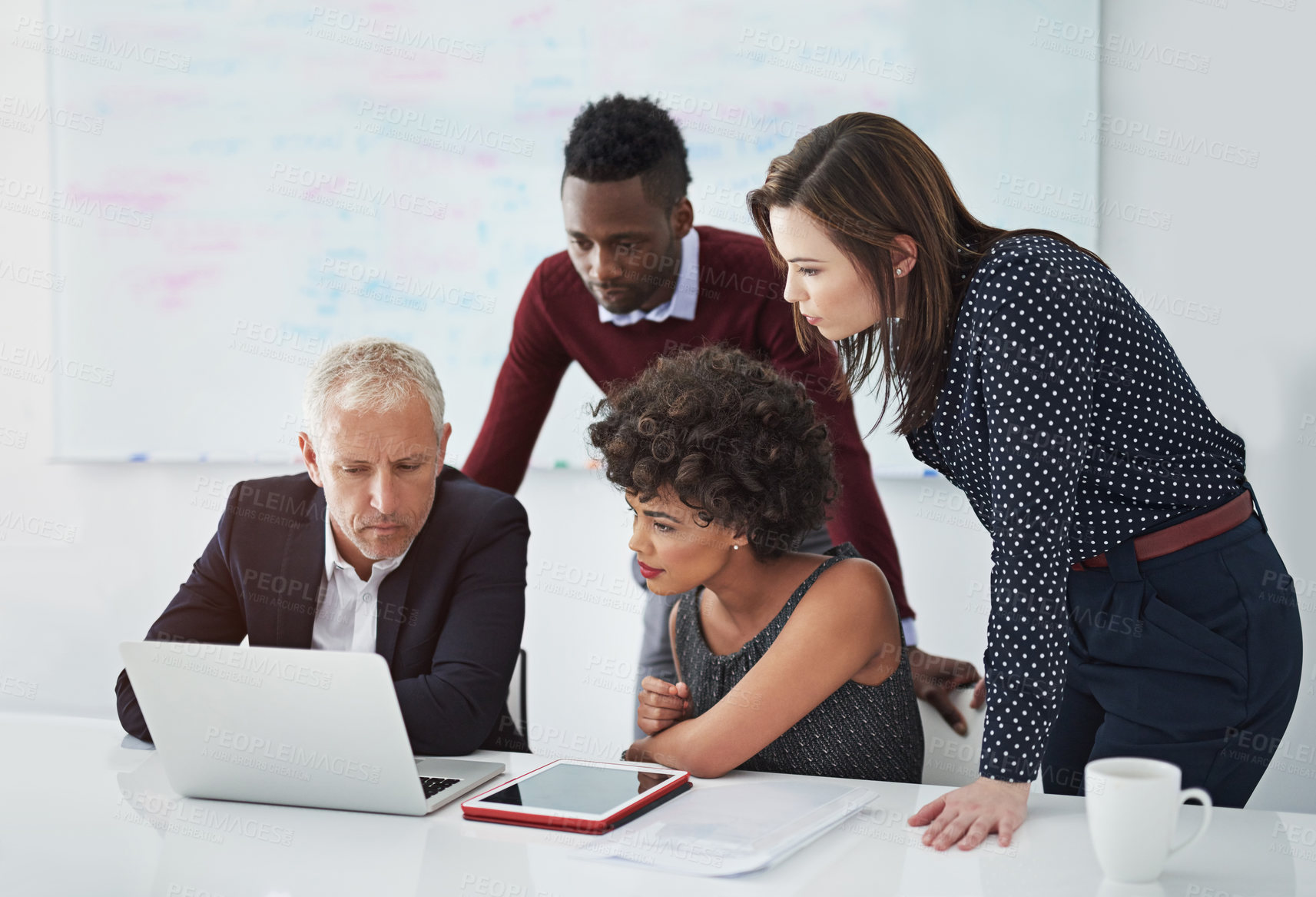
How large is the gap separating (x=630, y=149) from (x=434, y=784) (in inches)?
46.3

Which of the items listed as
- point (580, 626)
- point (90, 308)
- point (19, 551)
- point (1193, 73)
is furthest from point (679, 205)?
point (19, 551)

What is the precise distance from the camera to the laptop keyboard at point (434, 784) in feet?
3.87

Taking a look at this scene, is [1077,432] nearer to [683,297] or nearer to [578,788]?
[578,788]

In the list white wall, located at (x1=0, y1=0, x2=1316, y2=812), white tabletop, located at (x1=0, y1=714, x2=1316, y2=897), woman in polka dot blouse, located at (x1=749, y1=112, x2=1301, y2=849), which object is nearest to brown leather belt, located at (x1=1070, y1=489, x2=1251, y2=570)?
woman in polka dot blouse, located at (x1=749, y1=112, x2=1301, y2=849)

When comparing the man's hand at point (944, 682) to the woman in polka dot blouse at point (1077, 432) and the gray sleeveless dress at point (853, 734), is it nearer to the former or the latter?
the gray sleeveless dress at point (853, 734)

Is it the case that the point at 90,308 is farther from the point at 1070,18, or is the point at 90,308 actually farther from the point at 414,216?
the point at 1070,18

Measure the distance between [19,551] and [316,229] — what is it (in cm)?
134

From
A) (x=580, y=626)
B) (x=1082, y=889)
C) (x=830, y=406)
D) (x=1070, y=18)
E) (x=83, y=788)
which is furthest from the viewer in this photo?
(x=580, y=626)

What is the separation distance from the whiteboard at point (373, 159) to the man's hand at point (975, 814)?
1.60 m

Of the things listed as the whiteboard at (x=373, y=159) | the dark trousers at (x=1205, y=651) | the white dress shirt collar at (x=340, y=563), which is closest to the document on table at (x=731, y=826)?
the dark trousers at (x=1205, y=651)

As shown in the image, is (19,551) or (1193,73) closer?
(1193,73)

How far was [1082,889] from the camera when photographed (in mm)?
880

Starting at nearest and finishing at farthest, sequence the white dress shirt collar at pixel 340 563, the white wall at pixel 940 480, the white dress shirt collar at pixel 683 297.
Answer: the white dress shirt collar at pixel 340 563 → the white wall at pixel 940 480 → the white dress shirt collar at pixel 683 297

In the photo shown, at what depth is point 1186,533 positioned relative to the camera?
1.26 meters
